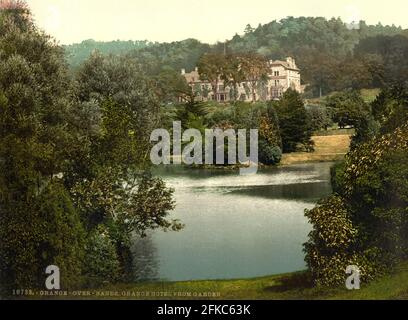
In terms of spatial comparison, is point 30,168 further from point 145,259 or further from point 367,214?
point 367,214

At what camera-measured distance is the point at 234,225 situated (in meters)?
15.6

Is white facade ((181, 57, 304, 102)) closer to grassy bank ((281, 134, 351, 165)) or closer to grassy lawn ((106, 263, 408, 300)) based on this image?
grassy bank ((281, 134, 351, 165))

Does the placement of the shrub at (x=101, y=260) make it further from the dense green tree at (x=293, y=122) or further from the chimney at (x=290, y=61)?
the chimney at (x=290, y=61)

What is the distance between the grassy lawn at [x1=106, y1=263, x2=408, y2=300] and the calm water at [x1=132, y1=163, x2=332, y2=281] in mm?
209

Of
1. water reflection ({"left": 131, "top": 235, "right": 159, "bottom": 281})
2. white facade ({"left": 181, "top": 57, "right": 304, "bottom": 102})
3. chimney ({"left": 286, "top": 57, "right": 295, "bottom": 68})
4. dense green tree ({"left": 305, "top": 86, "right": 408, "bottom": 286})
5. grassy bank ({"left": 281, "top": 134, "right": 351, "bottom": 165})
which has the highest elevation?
chimney ({"left": 286, "top": 57, "right": 295, "bottom": 68})

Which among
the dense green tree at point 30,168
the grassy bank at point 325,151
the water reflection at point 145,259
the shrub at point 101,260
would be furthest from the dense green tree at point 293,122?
the dense green tree at point 30,168

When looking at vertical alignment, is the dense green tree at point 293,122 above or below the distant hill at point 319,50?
below

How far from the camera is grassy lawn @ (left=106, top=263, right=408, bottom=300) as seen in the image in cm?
1405

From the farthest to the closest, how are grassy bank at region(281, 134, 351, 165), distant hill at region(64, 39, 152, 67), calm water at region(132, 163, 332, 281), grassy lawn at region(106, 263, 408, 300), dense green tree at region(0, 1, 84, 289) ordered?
1. distant hill at region(64, 39, 152, 67)
2. grassy bank at region(281, 134, 351, 165)
3. calm water at region(132, 163, 332, 281)
4. dense green tree at region(0, 1, 84, 289)
5. grassy lawn at region(106, 263, 408, 300)

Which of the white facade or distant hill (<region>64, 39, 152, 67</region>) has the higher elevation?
distant hill (<region>64, 39, 152, 67</region>)

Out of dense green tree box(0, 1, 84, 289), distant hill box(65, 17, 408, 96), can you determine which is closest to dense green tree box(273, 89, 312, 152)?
distant hill box(65, 17, 408, 96)

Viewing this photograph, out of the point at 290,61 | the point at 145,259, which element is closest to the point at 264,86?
the point at 290,61

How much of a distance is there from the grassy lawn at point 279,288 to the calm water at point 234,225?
0.21 meters

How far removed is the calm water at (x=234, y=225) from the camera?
49.5 ft
